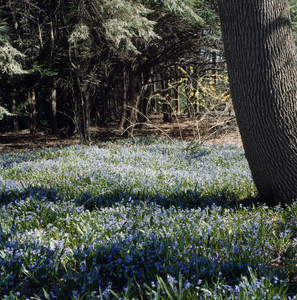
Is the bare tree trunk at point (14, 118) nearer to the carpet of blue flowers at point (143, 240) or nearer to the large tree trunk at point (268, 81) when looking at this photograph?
the carpet of blue flowers at point (143, 240)

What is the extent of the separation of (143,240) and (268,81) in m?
2.35

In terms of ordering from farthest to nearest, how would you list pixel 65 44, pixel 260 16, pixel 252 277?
pixel 65 44, pixel 260 16, pixel 252 277

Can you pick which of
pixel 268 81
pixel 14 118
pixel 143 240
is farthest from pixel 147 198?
pixel 14 118

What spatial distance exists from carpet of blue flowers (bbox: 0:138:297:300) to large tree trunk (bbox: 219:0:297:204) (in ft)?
1.81

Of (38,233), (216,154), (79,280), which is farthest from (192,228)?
(216,154)

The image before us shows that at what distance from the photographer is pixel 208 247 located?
3.05 meters

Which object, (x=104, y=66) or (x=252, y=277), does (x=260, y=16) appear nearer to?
(x=252, y=277)

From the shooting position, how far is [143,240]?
10.4ft

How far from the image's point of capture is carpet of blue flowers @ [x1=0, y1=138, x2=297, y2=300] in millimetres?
2477

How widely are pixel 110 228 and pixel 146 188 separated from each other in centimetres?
175

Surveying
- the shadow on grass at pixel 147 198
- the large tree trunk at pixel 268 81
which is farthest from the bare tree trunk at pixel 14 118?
the large tree trunk at pixel 268 81

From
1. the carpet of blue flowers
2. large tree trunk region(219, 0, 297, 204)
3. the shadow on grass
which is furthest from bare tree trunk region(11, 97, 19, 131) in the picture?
large tree trunk region(219, 0, 297, 204)

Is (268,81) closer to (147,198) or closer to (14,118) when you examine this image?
(147,198)

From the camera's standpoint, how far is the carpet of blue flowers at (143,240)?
248 cm
